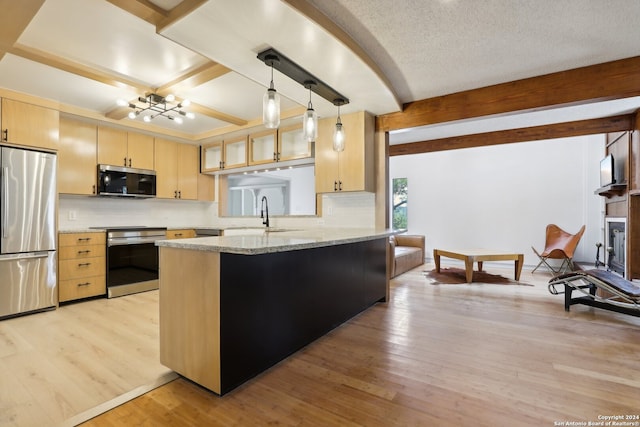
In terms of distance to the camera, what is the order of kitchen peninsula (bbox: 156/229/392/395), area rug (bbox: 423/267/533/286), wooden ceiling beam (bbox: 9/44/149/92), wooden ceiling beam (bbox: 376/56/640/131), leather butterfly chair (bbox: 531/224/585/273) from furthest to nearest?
leather butterfly chair (bbox: 531/224/585/273) → area rug (bbox: 423/267/533/286) → wooden ceiling beam (bbox: 376/56/640/131) → wooden ceiling beam (bbox: 9/44/149/92) → kitchen peninsula (bbox: 156/229/392/395)

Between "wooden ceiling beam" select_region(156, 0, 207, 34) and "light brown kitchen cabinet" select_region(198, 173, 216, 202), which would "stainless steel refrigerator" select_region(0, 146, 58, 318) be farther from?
"wooden ceiling beam" select_region(156, 0, 207, 34)

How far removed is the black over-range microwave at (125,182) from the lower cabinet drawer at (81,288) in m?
1.13

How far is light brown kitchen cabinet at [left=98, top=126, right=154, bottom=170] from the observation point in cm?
402

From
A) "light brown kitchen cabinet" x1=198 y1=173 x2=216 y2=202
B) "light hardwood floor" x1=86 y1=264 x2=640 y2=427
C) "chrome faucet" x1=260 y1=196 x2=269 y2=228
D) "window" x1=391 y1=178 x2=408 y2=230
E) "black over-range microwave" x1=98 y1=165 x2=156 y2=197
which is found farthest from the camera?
"window" x1=391 y1=178 x2=408 y2=230

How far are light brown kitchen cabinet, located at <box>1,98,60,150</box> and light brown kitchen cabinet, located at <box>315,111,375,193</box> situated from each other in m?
2.96

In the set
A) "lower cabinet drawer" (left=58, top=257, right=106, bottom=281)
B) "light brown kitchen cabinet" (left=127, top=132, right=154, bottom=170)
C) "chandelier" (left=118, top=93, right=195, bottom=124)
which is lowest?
"lower cabinet drawer" (left=58, top=257, right=106, bottom=281)

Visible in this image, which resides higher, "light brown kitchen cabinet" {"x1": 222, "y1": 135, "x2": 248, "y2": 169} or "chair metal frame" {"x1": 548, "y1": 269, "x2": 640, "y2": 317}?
"light brown kitchen cabinet" {"x1": 222, "y1": 135, "x2": 248, "y2": 169}

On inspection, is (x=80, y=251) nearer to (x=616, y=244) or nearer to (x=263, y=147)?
(x=263, y=147)

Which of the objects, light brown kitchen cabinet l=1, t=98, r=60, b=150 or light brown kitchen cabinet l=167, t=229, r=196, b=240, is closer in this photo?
light brown kitchen cabinet l=1, t=98, r=60, b=150

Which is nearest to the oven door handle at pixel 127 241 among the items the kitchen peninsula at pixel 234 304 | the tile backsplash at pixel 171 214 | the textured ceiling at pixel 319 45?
the tile backsplash at pixel 171 214

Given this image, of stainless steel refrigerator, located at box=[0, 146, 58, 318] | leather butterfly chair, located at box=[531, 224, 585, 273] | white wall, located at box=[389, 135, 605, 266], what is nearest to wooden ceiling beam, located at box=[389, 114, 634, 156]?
white wall, located at box=[389, 135, 605, 266]

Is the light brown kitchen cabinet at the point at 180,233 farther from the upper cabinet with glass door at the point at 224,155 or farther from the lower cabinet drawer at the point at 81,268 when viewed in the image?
the upper cabinet with glass door at the point at 224,155

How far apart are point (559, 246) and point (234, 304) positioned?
19.3 feet

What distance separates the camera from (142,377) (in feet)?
6.20
